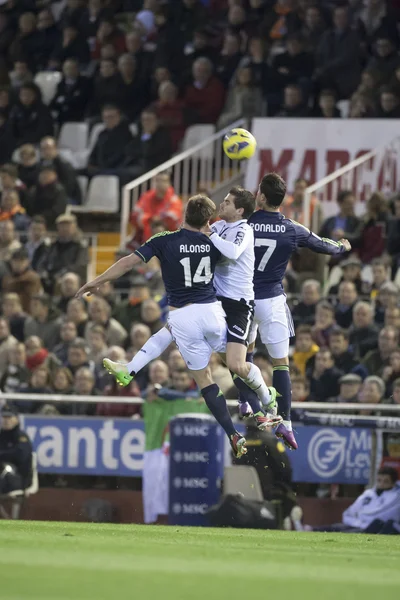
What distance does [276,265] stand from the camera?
13.1 meters

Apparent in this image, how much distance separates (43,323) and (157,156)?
3740 mm

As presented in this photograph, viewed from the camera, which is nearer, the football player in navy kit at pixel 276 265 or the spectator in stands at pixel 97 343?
the football player in navy kit at pixel 276 265

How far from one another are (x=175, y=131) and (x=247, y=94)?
1266 millimetres

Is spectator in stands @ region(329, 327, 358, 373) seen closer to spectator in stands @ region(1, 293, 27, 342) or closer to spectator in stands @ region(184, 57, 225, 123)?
spectator in stands @ region(1, 293, 27, 342)

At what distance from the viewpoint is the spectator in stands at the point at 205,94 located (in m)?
21.8

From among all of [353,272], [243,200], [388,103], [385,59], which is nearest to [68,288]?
[353,272]

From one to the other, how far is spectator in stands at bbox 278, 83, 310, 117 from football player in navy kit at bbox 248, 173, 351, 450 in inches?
299

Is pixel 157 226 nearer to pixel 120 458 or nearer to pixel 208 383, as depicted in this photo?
pixel 120 458

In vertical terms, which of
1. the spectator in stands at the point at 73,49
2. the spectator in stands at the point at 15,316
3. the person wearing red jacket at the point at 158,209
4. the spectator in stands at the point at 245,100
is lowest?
the spectator in stands at the point at 15,316

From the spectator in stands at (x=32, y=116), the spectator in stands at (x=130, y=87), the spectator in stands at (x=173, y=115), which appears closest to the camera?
the spectator in stands at (x=173, y=115)

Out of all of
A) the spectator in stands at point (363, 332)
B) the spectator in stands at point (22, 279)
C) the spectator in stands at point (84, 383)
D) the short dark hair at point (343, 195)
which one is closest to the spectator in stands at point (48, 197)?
the spectator in stands at point (22, 279)

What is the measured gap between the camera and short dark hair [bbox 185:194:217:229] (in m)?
12.3

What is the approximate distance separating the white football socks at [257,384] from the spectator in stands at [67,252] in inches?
286

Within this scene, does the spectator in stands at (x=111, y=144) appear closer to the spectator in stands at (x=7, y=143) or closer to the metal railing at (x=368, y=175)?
the spectator in stands at (x=7, y=143)
